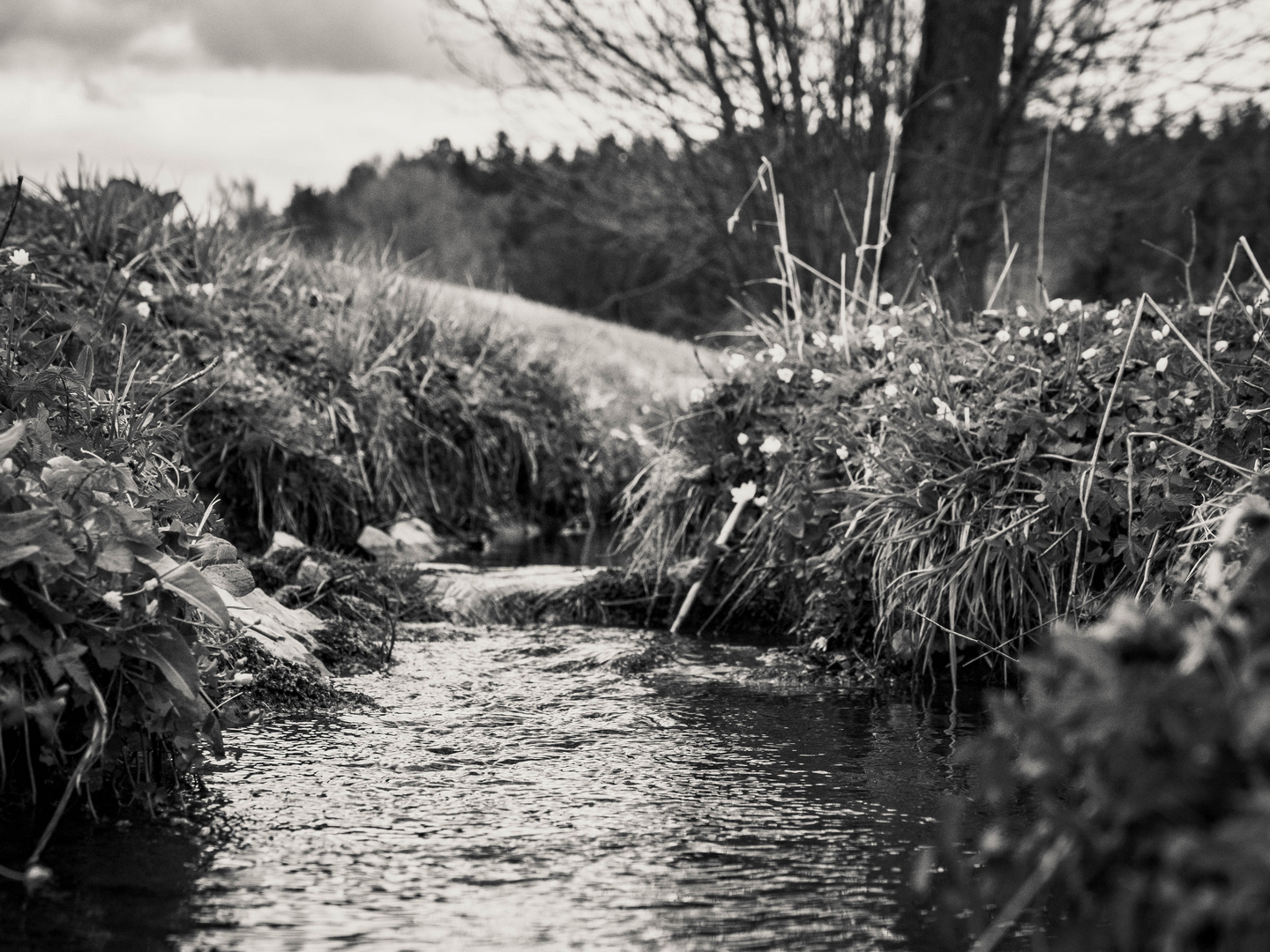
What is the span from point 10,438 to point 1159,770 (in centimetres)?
210

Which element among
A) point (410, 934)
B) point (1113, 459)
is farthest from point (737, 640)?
point (410, 934)

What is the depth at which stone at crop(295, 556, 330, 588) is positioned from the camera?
460 centimetres

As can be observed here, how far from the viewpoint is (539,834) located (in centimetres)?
244

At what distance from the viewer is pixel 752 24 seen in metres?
8.20

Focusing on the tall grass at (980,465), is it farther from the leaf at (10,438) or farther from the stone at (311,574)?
the leaf at (10,438)

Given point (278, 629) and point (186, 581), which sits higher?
point (186, 581)

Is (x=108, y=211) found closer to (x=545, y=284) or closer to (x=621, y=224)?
(x=621, y=224)

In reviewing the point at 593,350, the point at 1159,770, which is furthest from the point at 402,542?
the point at 593,350

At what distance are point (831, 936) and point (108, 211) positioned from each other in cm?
613

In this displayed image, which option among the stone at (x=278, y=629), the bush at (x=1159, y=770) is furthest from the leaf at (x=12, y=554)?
the bush at (x=1159, y=770)

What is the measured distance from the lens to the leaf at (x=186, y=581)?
93.4 inches

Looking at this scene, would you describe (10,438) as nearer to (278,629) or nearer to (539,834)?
(539,834)

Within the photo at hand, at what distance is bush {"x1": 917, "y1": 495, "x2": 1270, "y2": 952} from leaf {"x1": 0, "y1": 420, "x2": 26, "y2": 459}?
6.16 ft

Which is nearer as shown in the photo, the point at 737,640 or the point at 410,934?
the point at 410,934
